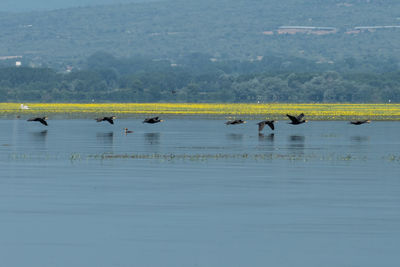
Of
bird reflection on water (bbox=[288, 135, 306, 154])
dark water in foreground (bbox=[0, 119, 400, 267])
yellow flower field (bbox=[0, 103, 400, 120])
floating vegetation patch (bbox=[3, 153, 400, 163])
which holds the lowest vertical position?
dark water in foreground (bbox=[0, 119, 400, 267])

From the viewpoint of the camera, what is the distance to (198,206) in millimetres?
23938

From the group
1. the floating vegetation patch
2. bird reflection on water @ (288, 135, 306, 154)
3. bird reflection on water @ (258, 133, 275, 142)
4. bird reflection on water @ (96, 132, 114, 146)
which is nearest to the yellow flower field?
bird reflection on water @ (258, 133, 275, 142)

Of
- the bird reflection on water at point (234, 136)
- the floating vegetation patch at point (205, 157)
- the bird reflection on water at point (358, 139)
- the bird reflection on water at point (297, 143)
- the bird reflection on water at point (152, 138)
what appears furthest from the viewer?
the bird reflection on water at point (234, 136)

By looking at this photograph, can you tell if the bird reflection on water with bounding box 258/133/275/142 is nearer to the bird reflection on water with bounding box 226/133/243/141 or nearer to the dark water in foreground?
the bird reflection on water with bounding box 226/133/243/141

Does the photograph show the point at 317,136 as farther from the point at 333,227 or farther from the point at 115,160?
the point at 333,227

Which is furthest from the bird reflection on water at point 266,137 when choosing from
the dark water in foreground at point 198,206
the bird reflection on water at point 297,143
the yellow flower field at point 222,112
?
the yellow flower field at point 222,112

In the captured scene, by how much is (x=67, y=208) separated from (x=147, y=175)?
8.12 meters

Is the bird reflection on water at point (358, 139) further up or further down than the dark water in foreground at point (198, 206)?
further up

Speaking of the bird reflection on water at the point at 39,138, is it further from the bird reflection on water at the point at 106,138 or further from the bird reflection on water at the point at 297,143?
the bird reflection on water at the point at 297,143

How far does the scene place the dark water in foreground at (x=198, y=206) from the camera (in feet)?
59.8

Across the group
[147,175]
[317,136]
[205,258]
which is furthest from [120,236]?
[317,136]

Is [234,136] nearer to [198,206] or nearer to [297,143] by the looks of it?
[297,143]

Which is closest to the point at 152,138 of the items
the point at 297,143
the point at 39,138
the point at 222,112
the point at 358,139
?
the point at 39,138

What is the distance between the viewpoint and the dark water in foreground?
18219 mm
